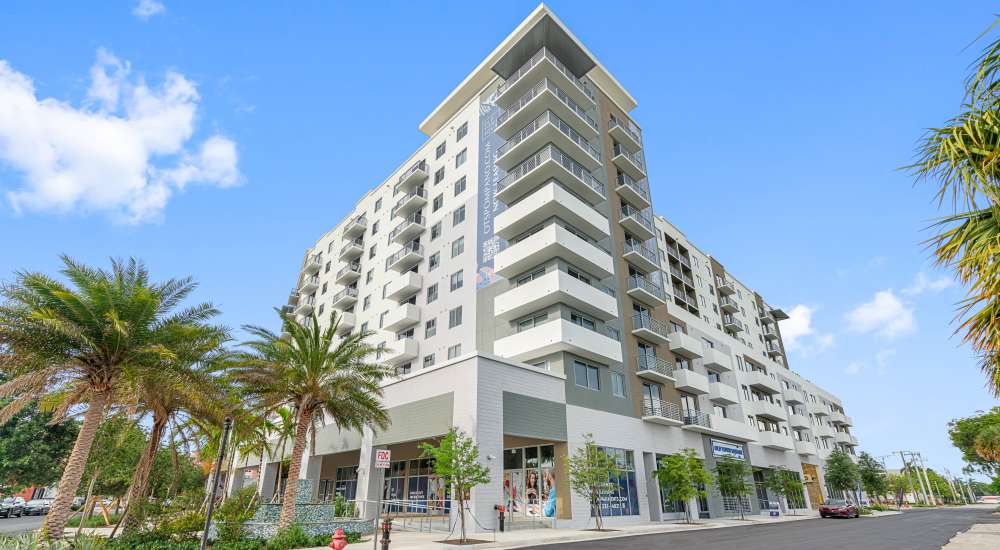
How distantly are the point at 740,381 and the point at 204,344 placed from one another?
50.7 meters

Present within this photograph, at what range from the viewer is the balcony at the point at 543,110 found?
3806 cm

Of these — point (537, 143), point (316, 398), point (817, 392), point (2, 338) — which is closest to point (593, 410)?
point (316, 398)

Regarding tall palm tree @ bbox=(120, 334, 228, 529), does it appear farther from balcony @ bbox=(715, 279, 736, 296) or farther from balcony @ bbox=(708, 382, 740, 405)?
balcony @ bbox=(715, 279, 736, 296)

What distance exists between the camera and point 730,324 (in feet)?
193

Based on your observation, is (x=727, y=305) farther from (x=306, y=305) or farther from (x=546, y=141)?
(x=306, y=305)

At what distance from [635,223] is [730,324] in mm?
26202

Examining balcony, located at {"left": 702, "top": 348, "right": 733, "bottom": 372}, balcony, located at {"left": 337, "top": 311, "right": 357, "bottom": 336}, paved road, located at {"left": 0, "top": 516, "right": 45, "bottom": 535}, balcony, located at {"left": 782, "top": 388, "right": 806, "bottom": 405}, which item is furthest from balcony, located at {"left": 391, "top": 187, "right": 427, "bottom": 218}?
balcony, located at {"left": 782, "top": 388, "right": 806, "bottom": 405}

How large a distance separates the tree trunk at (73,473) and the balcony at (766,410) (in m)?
52.6

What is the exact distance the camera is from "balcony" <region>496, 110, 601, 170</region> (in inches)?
1449

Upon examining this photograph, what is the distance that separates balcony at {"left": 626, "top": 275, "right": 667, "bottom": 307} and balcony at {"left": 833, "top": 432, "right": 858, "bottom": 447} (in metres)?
55.3

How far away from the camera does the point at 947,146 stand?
858cm

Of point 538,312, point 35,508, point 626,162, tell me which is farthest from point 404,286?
point 35,508

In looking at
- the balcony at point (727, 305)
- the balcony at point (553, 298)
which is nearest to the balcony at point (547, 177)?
the balcony at point (553, 298)

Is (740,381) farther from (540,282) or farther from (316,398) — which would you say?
(316,398)
